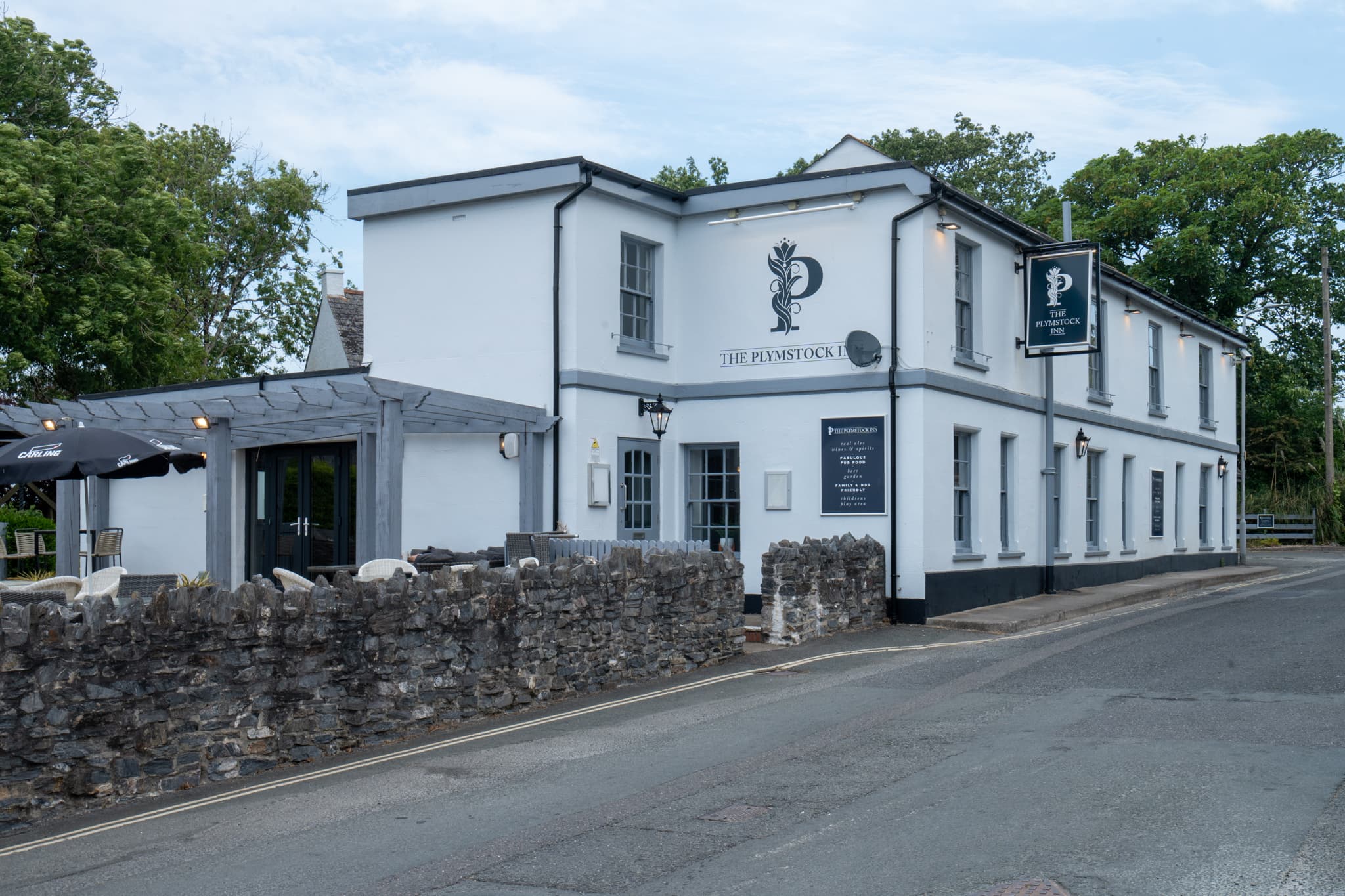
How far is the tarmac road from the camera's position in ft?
21.4

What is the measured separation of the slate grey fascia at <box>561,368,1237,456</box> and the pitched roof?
7813 millimetres

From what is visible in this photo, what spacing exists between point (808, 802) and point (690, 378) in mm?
12705

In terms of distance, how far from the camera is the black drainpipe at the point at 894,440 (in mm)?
18234

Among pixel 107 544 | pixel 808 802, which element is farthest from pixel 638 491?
pixel 808 802

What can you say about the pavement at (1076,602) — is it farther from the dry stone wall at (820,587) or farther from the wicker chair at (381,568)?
the wicker chair at (381,568)

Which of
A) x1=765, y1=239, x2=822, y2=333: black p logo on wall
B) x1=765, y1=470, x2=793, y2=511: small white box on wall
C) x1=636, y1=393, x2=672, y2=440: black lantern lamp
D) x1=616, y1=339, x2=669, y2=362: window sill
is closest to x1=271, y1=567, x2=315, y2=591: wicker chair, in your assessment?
x1=616, y1=339, x2=669, y2=362: window sill

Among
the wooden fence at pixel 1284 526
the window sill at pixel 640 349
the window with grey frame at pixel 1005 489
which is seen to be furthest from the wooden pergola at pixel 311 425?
the wooden fence at pixel 1284 526

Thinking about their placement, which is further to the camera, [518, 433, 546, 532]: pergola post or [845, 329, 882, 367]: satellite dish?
[845, 329, 882, 367]: satellite dish

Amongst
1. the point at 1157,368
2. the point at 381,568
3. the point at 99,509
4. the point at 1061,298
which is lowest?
the point at 381,568

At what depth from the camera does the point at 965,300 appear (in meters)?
20.1

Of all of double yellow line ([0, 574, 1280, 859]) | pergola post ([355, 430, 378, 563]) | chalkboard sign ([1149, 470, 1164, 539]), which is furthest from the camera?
chalkboard sign ([1149, 470, 1164, 539])

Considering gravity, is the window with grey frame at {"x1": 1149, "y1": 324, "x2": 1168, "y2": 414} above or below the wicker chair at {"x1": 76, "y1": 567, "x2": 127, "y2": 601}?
above

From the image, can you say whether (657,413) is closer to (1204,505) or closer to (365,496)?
(365,496)

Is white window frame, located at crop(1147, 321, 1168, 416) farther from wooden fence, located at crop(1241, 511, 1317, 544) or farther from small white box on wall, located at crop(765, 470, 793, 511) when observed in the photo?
wooden fence, located at crop(1241, 511, 1317, 544)
